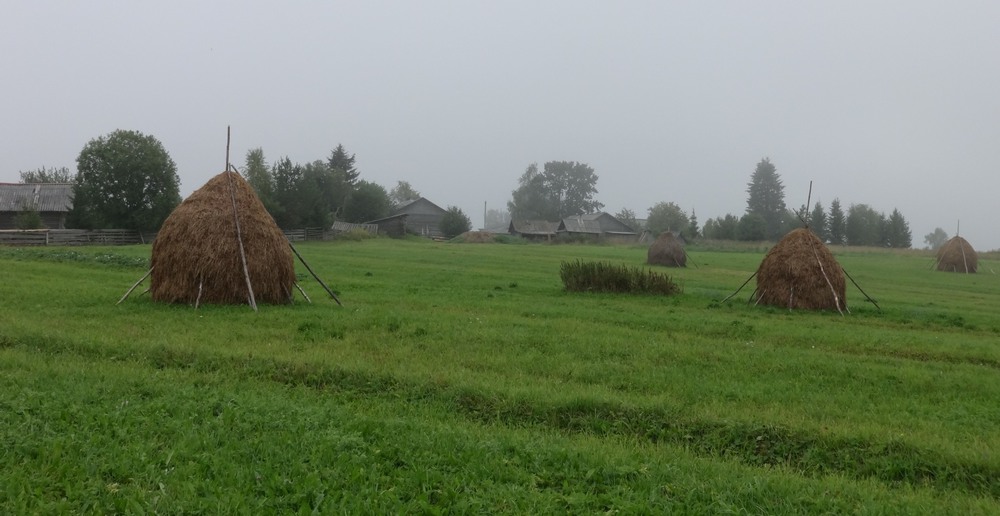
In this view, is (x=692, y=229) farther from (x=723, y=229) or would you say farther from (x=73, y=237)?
(x=73, y=237)

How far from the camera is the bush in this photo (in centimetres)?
2105

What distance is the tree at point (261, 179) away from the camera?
6211cm

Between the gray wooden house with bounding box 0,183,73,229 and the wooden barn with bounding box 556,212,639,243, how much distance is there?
55492mm

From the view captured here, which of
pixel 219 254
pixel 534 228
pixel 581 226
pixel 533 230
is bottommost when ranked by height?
pixel 219 254

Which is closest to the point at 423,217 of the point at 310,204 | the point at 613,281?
the point at 310,204

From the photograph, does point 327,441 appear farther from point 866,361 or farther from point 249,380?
point 866,361

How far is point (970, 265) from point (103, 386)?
51851mm

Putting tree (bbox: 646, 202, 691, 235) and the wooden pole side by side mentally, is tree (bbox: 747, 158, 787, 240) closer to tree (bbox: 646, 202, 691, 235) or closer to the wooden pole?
tree (bbox: 646, 202, 691, 235)

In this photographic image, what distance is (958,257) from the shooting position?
4509 cm

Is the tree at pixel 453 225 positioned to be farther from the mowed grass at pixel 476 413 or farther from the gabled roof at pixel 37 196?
the mowed grass at pixel 476 413

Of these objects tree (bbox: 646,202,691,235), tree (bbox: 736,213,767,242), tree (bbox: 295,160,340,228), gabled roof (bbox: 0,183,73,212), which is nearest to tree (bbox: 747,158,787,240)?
tree (bbox: 646,202,691,235)

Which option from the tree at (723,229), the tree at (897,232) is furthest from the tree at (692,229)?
the tree at (897,232)

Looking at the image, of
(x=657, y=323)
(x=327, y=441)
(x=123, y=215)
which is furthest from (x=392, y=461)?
(x=123, y=215)

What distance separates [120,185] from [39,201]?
1332 centimetres
